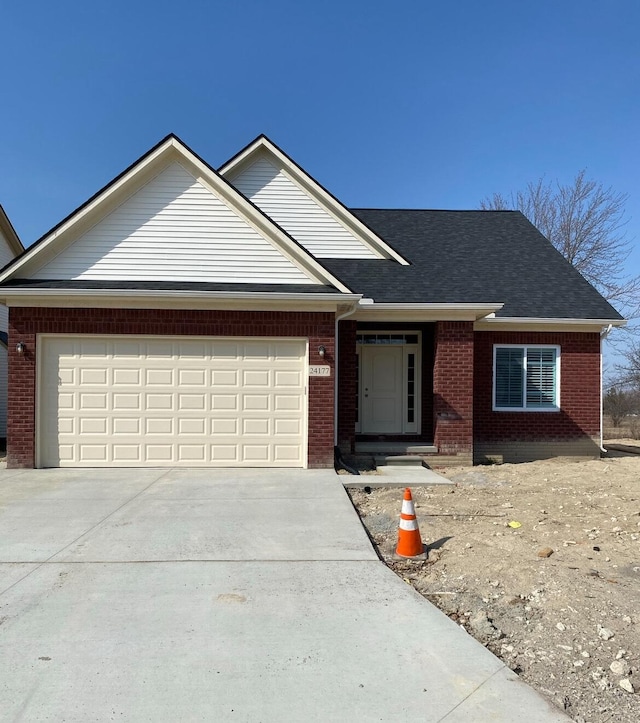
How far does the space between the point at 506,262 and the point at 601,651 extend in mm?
11336

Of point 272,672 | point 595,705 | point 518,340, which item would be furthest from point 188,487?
point 518,340

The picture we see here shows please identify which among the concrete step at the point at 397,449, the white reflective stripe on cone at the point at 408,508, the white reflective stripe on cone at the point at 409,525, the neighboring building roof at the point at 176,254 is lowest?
the concrete step at the point at 397,449

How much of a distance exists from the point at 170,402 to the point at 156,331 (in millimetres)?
1312

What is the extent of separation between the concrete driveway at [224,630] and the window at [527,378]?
6.73m

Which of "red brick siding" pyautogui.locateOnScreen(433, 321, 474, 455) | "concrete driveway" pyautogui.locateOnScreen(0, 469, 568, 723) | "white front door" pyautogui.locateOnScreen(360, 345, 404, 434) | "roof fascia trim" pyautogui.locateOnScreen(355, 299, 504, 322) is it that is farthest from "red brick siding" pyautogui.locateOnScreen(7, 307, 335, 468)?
"concrete driveway" pyautogui.locateOnScreen(0, 469, 568, 723)

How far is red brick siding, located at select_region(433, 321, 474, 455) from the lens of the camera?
10.8 meters

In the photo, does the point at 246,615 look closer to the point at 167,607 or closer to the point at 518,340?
the point at 167,607

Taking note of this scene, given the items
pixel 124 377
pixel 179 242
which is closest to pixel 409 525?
pixel 124 377

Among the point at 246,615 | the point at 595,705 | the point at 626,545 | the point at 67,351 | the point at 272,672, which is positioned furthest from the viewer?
the point at 67,351

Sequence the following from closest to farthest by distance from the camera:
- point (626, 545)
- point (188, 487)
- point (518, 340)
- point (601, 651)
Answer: point (601, 651) < point (626, 545) < point (188, 487) < point (518, 340)

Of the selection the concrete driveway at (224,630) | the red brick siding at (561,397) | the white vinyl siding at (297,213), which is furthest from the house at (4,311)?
the red brick siding at (561,397)

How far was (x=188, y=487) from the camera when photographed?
8195mm

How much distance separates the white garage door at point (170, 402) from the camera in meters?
9.64

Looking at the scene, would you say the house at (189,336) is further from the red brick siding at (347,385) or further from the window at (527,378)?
the window at (527,378)
